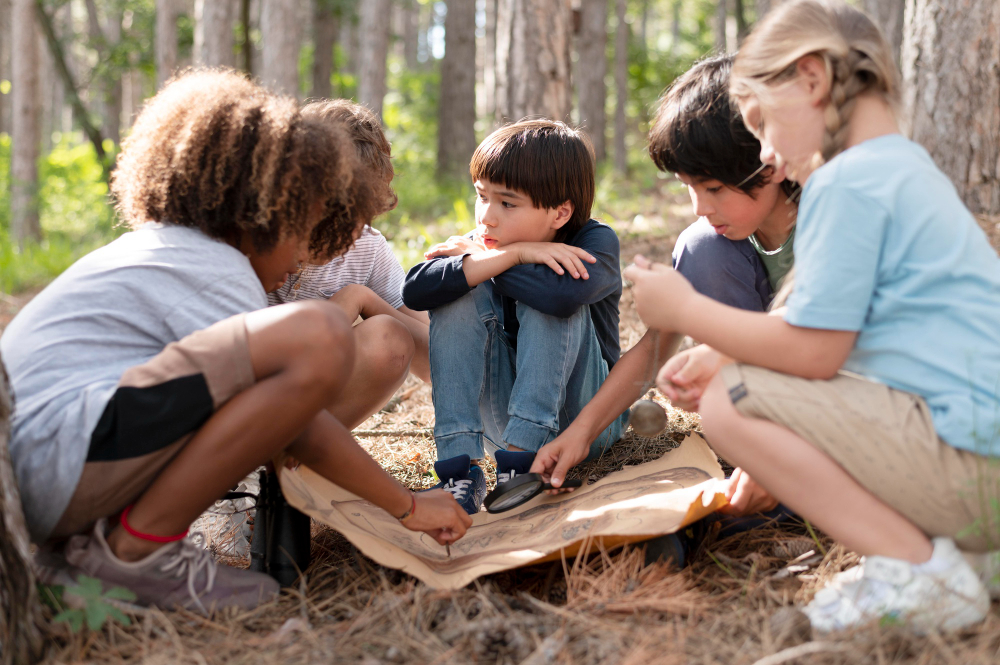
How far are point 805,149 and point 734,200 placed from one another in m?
0.45

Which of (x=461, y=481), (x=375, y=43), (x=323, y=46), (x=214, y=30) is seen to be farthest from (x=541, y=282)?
(x=323, y=46)

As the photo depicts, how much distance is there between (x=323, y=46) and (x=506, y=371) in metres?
9.75

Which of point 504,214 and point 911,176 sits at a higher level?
point 911,176

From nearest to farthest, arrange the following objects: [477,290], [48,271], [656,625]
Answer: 1. [656,625]
2. [477,290]
3. [48,271]

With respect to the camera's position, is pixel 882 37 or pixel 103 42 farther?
pixel 103 42

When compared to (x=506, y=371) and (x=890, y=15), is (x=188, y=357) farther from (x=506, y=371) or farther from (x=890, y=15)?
(x=890, y=15)

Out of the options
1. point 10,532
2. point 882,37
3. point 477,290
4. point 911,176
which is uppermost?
point 882,37

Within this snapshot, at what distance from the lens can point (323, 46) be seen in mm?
10727

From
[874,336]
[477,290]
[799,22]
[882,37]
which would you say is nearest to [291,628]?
[477,290]

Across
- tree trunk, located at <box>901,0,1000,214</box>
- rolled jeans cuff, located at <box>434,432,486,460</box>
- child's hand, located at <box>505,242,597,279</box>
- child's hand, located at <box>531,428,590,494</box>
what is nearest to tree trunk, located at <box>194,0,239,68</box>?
tree trunk, located at <box>901,0,1000,214</box>

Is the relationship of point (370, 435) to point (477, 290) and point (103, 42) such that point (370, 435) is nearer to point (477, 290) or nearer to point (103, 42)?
point (477, 290)

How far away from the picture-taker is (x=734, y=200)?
6.35 ft

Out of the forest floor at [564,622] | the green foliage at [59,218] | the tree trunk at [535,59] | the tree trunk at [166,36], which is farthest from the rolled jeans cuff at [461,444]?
the tree trunk at [166,36]

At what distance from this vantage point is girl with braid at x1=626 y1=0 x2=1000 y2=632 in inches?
52.5
